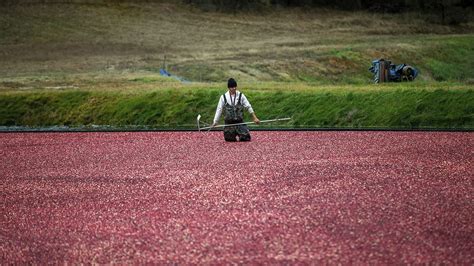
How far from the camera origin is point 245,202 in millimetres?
11383

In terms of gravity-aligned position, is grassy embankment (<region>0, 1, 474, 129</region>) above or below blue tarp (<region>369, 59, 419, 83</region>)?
below

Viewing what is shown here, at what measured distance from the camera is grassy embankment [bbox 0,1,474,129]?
23.9 m

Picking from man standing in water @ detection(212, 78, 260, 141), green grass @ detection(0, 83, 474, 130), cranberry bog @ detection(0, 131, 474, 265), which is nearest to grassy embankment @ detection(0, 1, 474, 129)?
green grass @ detection(0, 83, 474, 130)

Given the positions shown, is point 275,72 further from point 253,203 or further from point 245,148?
point 253,203

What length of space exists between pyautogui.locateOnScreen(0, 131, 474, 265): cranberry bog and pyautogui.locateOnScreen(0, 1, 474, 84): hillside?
61.4 ft

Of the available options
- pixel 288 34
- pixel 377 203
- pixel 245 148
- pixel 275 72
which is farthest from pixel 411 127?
pixel 288 34

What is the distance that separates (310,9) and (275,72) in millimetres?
31928

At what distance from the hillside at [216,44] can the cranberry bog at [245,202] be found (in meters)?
18.7

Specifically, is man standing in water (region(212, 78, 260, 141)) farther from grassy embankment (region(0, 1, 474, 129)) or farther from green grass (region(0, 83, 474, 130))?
grassy embankment (region(0, 1, 474, 129))

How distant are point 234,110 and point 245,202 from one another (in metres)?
8.00

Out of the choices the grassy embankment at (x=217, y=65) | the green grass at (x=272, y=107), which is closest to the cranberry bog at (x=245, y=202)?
the green grass at (x=272, y=107)

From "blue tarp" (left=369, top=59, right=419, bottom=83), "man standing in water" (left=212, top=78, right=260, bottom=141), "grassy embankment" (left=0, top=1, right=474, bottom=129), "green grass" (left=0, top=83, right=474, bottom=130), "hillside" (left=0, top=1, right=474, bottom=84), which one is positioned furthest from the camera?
"hillside" (left=0, top=1, right=474, bottom=84)

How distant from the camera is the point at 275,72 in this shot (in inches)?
1569

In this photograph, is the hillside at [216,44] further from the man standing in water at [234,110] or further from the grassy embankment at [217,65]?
the man standing in water at [234,110]
